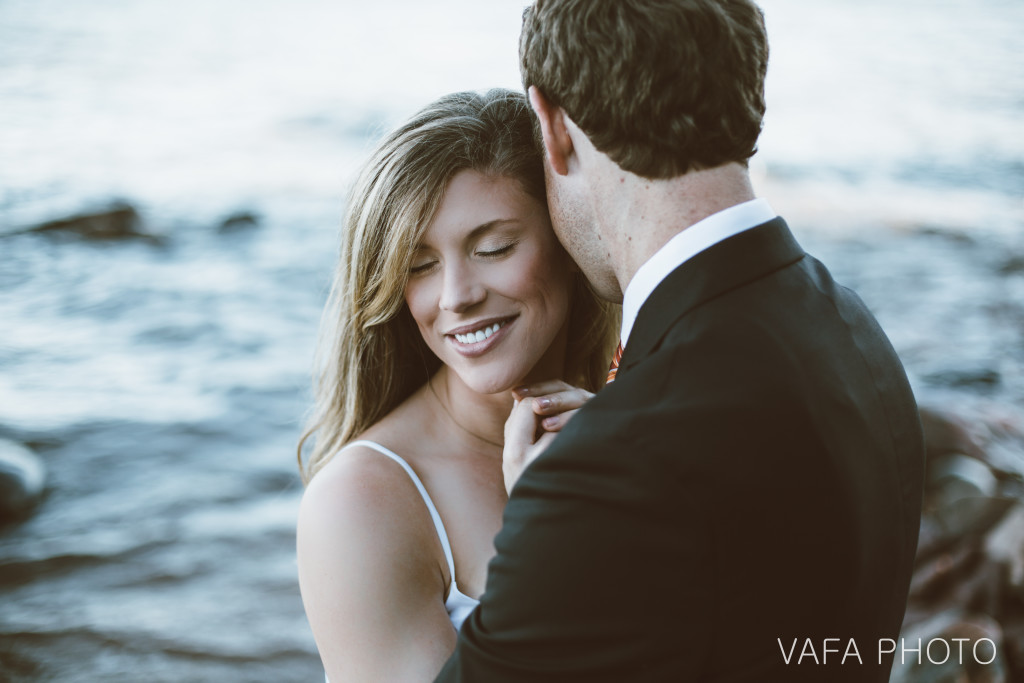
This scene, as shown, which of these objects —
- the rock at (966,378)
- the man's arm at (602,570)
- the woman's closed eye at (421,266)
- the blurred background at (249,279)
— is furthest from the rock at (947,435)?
the man's arm at (602,570)

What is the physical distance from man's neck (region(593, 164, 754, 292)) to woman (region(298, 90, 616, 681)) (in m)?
0.57

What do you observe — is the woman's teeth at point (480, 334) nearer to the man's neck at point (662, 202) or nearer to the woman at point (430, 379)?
the woman at point (430, 379)

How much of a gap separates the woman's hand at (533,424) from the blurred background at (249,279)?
3.46ft

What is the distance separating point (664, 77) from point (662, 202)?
0.78ft

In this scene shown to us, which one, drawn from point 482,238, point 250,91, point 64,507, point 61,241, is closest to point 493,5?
point 250,91

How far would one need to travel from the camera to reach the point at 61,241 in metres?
12.7

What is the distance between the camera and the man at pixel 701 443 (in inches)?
60.3

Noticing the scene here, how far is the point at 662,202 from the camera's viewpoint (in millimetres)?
1840

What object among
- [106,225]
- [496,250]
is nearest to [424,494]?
[496,250]

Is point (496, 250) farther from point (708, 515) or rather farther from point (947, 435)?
point (947, 435)

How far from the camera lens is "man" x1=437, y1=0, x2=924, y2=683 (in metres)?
1.53

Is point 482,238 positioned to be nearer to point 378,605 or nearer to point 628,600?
point 378,605

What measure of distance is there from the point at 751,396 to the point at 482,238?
109 cm

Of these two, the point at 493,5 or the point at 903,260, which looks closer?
the point at 903,260
